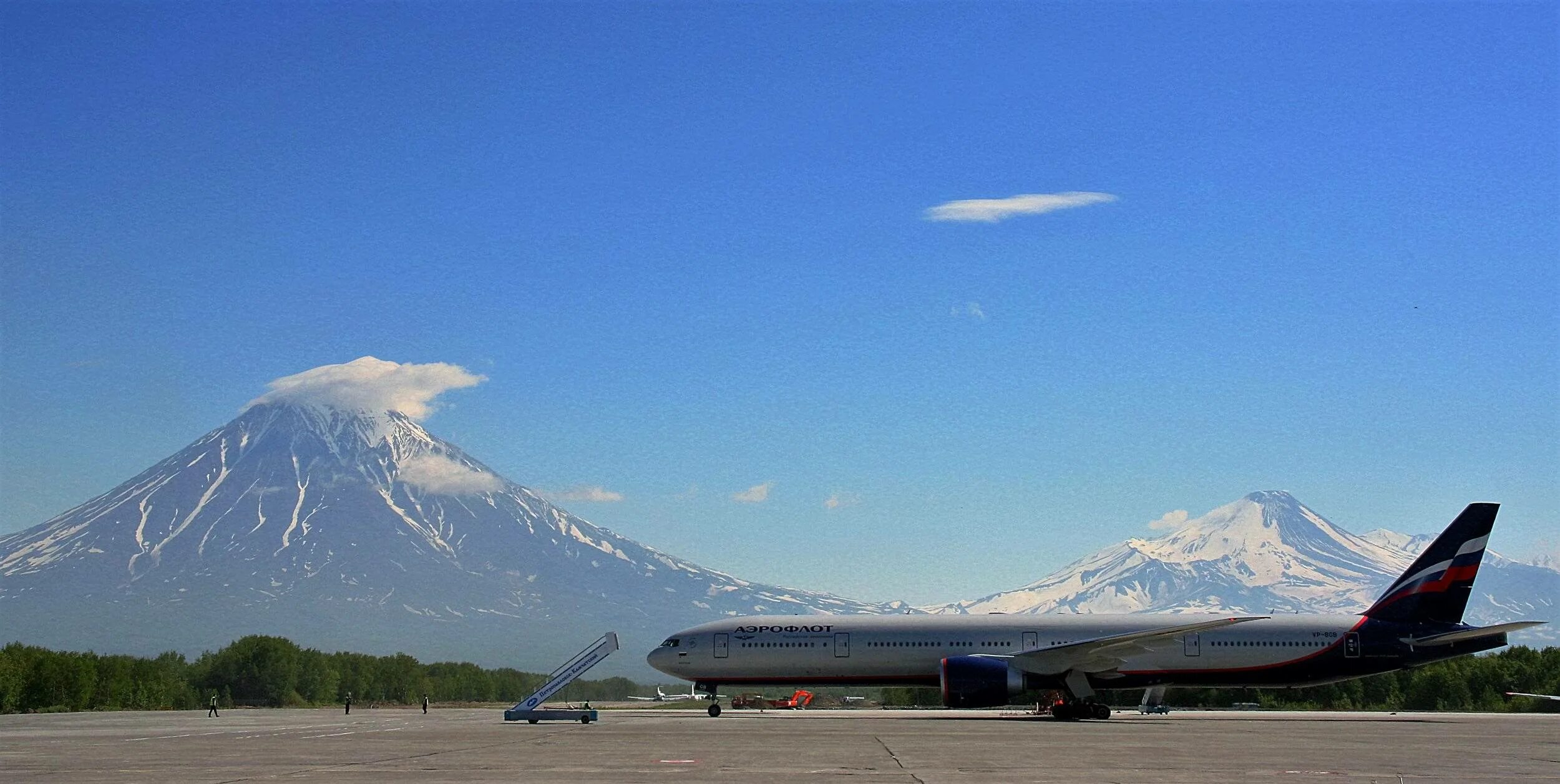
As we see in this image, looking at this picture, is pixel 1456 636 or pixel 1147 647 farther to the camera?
pixel 1456 636

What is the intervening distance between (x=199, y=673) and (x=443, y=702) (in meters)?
12.7

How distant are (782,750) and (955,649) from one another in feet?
69.0

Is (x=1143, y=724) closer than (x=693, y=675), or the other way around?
(x=1143, y=724)

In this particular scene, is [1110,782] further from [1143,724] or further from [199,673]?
[199,673]

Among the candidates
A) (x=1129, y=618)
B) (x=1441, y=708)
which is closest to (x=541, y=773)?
(x=1129, y=618)

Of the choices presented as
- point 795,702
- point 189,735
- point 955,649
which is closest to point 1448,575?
point 955,649

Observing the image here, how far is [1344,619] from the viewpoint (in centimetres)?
4956

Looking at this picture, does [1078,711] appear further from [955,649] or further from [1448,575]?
[1448,575]

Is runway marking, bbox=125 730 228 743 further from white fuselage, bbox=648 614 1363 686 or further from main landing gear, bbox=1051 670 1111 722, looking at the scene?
main landing gear, bbox=1051 670 1111 722

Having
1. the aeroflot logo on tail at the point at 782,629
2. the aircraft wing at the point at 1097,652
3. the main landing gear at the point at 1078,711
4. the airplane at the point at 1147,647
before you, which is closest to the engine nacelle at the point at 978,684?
the aircraft wing at the point at 1097,652

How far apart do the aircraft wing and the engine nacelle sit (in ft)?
3.11

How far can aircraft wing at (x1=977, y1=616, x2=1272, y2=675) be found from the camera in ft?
145

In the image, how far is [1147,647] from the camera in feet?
150

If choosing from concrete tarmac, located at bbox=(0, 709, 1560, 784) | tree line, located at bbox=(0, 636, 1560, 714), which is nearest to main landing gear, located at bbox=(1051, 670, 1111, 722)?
concrete tarmac, located at bbox=(0, 709, 1560, 784)
